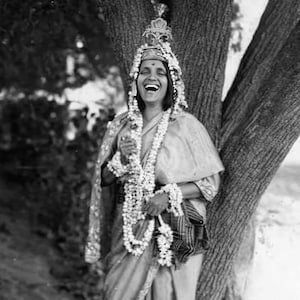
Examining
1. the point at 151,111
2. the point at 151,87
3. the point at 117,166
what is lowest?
the point at 117,166

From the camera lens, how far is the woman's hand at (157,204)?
9.89ft

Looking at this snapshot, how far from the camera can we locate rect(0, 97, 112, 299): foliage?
575 centimetres

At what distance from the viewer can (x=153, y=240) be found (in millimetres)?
3062

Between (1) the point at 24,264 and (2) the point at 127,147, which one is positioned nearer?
(2) the point at 127,147

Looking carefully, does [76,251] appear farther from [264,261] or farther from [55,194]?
[264,261]

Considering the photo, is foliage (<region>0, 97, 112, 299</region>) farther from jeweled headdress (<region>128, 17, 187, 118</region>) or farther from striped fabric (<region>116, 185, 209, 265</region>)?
striped fabric (<region>116, 185, 209, 265</region>)

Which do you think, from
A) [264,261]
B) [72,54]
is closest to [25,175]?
[72,54]

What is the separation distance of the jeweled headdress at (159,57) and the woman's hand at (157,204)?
1.23ft

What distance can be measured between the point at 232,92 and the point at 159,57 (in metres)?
0.71

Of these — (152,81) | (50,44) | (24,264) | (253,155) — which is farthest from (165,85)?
(24,264)

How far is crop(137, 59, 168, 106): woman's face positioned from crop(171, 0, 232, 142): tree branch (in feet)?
1.58

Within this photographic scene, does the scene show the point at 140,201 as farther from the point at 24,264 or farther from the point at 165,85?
the point at 24,264

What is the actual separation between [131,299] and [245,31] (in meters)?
4.10

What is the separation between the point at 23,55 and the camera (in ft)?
18.2
